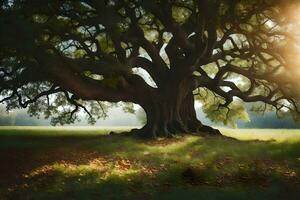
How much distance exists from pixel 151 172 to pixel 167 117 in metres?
12.7

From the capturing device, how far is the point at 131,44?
92.7ft

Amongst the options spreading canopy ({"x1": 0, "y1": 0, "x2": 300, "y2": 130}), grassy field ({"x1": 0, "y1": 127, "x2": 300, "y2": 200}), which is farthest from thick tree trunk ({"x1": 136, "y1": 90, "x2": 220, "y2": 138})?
grassy field ({"x1": 0, "y1": 127, "x2": 300, "y2": 200})

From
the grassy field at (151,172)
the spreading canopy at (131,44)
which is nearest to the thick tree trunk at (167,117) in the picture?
the spreading canopy at (131,44)

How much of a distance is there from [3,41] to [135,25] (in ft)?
35.1

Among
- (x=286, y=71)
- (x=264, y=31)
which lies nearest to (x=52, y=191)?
(x=264, y=31)

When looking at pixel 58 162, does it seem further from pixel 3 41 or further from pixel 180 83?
pixel 180 83

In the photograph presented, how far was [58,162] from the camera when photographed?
16.7 meters

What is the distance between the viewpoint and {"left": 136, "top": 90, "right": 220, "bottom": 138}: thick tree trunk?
86.3ft

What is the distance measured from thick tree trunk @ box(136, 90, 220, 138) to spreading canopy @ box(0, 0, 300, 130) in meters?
0.57

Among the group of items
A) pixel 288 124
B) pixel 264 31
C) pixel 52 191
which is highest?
pixel 264 31

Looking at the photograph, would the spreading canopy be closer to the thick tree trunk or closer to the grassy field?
the thick tree trunk

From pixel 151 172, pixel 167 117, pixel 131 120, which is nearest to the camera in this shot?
pixel 151 172

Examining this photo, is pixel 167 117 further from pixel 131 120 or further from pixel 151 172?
pixel 131 120

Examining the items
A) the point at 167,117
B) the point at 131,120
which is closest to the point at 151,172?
the point at 167,117
